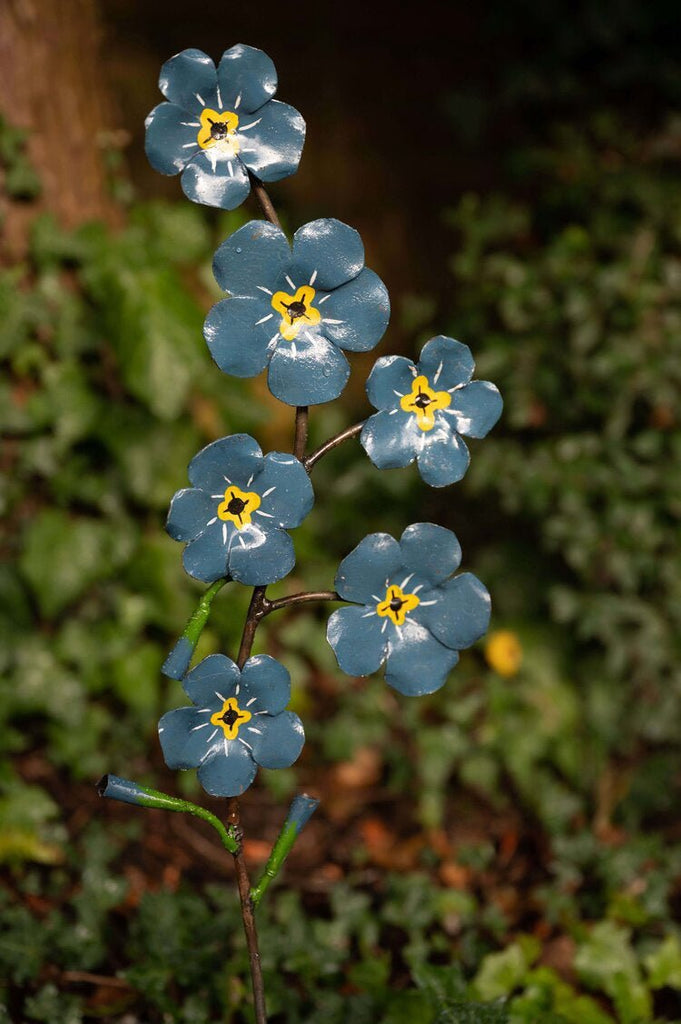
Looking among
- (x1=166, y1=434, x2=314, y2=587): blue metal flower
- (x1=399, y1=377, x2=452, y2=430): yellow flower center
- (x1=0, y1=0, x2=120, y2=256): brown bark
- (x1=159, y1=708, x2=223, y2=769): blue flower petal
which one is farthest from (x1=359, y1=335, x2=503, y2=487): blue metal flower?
(x1=0, y1=0, x2=120, y2=256): brown bark

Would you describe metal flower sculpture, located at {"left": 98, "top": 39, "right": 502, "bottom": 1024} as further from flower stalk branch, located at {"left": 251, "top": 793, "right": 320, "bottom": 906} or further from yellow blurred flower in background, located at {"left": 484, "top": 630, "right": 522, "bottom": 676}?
yellow blurred flower in background, located at {"left": 484, "top": 630, "right": 522, "bottom": 676}

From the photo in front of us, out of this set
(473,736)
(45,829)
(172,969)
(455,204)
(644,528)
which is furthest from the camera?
(455,204)

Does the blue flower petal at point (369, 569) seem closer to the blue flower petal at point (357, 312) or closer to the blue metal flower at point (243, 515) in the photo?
the blue metal flower at point (243, 515)

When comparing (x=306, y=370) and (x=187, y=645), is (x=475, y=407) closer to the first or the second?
(x=306, y=370)

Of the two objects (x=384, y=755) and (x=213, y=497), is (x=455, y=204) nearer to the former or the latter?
A: (x=384, y=755)

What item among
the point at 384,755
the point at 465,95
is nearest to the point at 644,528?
the point at 384,755

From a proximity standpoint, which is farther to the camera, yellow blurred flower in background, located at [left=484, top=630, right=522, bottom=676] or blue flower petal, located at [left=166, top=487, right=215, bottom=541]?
yellow blurred flower in background, located at [left=484, top=630, right=522, bottom=676]
